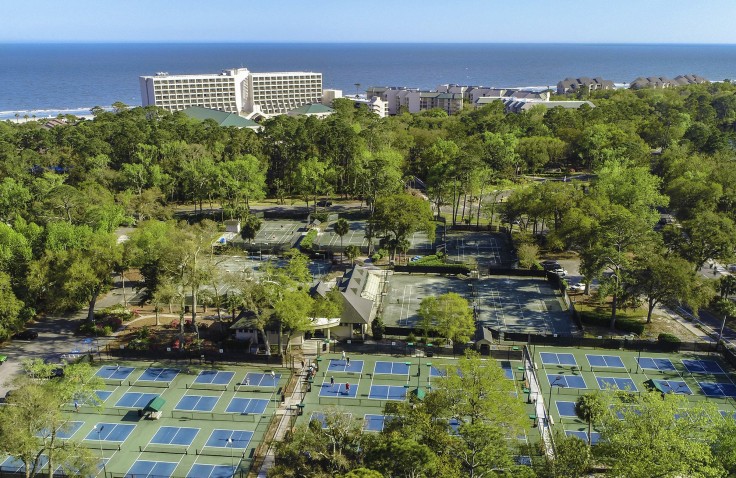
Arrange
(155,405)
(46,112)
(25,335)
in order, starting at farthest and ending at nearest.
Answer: (46,112) → (25,335) → (155,405)

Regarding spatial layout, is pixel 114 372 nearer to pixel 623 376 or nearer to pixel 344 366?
pixel 344 366

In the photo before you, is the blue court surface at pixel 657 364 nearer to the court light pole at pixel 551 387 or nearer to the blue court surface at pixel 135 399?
the court light pole at pixel 551 387

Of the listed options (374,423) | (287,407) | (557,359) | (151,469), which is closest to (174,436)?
(151,469)

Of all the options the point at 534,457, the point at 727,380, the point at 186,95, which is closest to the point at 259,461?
the point at 534,457

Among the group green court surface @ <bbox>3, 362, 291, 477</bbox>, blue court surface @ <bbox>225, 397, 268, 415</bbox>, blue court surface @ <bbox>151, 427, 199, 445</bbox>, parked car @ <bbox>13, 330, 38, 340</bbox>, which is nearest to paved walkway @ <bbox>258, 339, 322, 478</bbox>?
green court surface @ <bbox>3, 362, 291, 477</bbox>

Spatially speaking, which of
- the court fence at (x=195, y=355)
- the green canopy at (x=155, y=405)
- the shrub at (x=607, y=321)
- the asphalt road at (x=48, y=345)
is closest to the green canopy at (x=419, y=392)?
the court fence at (x=195, y=355)

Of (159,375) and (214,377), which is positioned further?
(159,375)
